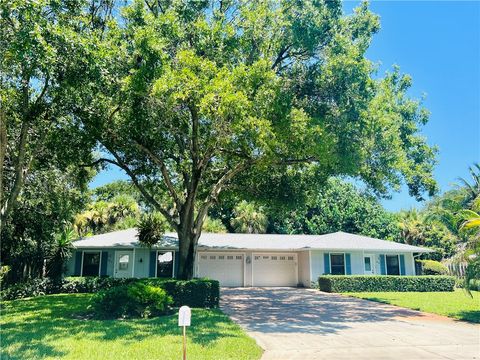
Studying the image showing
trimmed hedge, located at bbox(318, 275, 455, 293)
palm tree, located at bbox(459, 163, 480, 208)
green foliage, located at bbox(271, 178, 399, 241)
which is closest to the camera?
trimmed hedge, located at bbox(318, 275, 455, 293)

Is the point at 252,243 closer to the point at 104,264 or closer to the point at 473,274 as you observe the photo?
the point at 104,264

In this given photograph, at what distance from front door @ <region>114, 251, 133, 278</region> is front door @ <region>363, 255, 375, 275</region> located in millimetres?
14987

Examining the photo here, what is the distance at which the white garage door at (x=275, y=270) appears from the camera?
2728cm

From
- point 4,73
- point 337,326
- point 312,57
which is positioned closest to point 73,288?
point 4,73

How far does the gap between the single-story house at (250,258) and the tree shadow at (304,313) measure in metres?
6.04

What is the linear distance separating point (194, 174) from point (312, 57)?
647 cm

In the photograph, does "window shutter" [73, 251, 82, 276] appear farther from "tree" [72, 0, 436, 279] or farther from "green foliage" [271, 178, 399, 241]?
"green foliage" [271, 178, 399, 241]

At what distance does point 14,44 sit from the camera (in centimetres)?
816

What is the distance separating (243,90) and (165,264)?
50.0ft

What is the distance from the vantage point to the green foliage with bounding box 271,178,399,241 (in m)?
37.8

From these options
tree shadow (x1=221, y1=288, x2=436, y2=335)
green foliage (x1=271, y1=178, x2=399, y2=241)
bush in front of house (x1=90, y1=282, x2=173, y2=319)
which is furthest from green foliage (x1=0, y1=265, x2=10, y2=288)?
green foliage (x1=271, y1=178, x2=399, y2=241)

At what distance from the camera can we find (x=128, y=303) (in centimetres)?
1228

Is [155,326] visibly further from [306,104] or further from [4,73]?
[306,104]

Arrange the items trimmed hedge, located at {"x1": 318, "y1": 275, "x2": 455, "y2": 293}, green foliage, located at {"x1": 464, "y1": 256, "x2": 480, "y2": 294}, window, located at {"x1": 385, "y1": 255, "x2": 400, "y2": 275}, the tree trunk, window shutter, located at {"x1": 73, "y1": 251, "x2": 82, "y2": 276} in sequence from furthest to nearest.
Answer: window, located at {"x1": 385, "y1": 255, "x2": 400, "y2": 275}
trimmed hedge, located at {"x1": 318, "y1": 275, "x2": 455, "y2": 293}
window shutter, located at {"x1": 73, "y1": 251, "x2": 82, "y2": 276}
the tree trunk
green foliage, located at {"x1": 464, "y1": 256, "x2": 480, "y2": 294}
